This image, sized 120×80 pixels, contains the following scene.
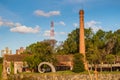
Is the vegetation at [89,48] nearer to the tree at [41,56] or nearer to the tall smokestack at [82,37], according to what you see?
the tree at [41,56]

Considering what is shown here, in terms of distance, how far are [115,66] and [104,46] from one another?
23.4 m

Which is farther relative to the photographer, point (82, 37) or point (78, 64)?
point (82, 37)

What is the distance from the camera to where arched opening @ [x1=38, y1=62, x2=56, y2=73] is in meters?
62.0

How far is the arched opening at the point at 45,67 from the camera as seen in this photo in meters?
62.0

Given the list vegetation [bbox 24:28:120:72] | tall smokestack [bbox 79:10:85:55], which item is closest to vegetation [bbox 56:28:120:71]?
vegetation [bbox 24:28:120:72]

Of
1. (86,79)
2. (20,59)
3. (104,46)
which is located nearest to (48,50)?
(20,59)

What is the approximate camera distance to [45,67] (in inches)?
2534

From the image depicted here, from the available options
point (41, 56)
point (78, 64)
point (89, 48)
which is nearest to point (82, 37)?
point (89, 48)

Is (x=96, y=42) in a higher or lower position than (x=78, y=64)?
higher

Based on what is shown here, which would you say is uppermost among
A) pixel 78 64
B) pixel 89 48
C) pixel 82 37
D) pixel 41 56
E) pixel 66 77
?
pixel 82 37

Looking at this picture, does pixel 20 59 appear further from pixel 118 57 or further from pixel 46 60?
pixel 118 57

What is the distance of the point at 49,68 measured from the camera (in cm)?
6606

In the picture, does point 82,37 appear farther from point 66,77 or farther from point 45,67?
point 66,77

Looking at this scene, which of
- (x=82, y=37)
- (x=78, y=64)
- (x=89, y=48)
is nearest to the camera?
(x=78, y=64)
